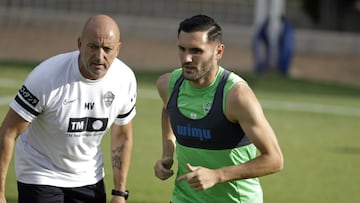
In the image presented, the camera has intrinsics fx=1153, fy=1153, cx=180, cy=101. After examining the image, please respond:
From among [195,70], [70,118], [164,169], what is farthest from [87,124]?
[195,70]

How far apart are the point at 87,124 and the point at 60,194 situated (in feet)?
1.80

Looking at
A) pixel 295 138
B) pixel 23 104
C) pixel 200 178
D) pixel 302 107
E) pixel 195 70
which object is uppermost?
pixel 195 70

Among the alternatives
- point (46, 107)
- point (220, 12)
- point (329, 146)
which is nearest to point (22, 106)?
point (46, 107)

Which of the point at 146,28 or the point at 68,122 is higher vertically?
the point at 68,122

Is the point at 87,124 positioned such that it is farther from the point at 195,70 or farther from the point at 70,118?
the point at 195,70

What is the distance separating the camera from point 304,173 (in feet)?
50.5

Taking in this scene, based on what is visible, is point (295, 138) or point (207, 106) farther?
point (295, 138)

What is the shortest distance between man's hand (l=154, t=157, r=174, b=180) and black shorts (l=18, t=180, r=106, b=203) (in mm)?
754

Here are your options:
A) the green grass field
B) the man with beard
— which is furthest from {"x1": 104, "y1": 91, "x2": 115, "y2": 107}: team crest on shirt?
the green grass field

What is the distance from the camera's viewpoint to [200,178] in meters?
7.13

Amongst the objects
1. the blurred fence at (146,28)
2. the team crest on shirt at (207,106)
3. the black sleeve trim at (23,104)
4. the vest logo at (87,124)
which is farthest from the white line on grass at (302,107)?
the team crest on shirt at (207,106)

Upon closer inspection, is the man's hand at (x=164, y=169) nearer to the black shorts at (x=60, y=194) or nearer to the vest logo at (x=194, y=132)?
the vest logo at (x=194, y=132)

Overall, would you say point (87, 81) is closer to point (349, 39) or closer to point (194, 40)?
point (194, 40)

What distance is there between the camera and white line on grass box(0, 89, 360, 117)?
70.5 feet
